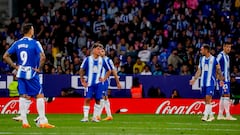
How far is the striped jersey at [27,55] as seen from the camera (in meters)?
17.3

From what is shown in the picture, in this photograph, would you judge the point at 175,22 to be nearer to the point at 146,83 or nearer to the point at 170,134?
the point at 146,83

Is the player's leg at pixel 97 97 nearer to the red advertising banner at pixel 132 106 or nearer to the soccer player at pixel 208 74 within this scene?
the soccer player at pixel 208 74

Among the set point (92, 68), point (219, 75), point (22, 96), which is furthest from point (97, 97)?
point (219, 75)

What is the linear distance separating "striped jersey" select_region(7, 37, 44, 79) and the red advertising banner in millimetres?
10282

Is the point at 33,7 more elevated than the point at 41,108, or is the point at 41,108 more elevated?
the point at 33,7

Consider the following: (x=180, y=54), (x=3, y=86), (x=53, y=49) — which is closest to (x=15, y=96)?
(x=3, y=86)

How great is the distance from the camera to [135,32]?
3288cm

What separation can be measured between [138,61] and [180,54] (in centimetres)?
188

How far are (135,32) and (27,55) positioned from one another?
15.8 m

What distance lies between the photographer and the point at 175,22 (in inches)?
1297

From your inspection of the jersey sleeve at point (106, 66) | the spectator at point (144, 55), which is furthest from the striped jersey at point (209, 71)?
the spectator at point (144, 55)

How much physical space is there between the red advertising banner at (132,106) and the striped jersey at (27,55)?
10.3 m

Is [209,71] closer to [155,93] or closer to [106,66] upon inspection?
[106,66]

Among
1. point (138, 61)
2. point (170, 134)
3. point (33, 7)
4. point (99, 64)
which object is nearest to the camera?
point (170, 134)
